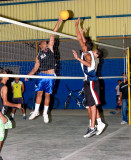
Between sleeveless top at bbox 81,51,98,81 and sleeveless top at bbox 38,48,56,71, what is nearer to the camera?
sleeveless top at bbox 81,51,98,81

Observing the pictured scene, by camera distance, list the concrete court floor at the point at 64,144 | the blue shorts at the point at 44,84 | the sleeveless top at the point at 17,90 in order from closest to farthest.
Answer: the concrete court floor at the point at 64,144 → the blue shorts at the point at 44,84 → the sleeveless top at the point at 17,90

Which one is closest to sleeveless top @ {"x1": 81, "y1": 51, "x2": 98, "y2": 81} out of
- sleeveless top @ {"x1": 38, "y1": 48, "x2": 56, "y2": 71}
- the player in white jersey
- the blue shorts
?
the player in white jersey

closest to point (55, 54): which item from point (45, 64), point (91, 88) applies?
point (45, 64)

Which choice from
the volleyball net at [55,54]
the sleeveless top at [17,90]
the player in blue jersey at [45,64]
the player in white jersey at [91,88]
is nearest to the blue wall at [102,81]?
the volleyball net at [55,54]

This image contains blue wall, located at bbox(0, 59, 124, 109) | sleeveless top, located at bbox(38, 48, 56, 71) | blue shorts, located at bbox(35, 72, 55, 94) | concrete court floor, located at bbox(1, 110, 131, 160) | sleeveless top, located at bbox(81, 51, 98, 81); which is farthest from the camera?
blue wall, located at bbox(0, 59, 124, 109)

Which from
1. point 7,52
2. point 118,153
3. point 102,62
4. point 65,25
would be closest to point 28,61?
point 7,52

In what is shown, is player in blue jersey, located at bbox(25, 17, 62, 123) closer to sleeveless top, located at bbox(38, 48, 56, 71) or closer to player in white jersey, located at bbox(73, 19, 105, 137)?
sleeveless top, located at bbox(38, 48, 56, 71)

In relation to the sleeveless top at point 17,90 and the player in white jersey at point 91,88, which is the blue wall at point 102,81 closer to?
the sleeveless top at point 17,90

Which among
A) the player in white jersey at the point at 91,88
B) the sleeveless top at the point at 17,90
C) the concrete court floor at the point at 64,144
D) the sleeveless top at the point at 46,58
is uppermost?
the sleeveless top at the point at 46,58

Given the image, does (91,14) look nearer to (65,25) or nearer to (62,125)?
(65,25)

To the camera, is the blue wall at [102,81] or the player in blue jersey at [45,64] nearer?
the player in blue jersey at [45,64]

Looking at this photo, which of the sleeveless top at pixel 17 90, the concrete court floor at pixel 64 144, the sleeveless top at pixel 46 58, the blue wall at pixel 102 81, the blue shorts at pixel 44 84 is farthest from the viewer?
the blue wall at pixel 102 81

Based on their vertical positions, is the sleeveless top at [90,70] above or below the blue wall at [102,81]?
above

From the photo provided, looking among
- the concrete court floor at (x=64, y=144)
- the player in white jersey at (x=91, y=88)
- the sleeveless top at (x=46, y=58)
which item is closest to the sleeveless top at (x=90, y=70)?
the player in white jersey at (x=91, y=88)
